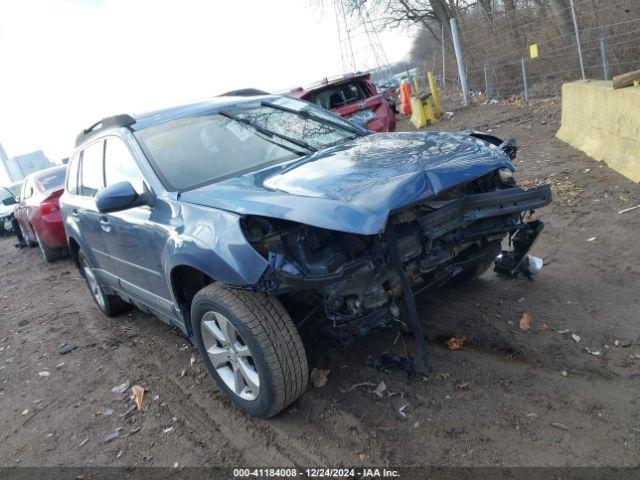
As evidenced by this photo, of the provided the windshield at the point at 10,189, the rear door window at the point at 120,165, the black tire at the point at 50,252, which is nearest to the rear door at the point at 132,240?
the rear door window at the point at 120,165

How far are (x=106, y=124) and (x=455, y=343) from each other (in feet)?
11.0

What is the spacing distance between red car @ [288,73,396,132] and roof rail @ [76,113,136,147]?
521 cm

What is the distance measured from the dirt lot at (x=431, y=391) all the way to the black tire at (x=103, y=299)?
19 cm

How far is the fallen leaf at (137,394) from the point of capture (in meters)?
3.85

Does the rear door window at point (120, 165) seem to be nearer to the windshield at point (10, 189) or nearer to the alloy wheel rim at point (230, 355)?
the alloy wheel rim at point (230, 355)

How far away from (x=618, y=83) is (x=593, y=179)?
3.95ft

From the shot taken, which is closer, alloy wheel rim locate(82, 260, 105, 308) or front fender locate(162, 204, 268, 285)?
front fender locate(162, 204, 268, 285)

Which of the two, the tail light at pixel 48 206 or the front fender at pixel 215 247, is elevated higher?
the tail light at pixel 48 206

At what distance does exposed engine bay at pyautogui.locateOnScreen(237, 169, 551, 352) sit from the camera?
282 cm

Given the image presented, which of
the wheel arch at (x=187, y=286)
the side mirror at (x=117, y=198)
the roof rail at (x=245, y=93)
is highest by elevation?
the roof rail at (x=245, y=93)

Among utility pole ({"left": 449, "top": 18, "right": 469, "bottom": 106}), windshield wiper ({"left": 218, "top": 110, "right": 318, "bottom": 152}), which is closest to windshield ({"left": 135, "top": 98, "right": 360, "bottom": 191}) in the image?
windshield wiper ({"left": 218, "top": 110, "right": 318, "bottom": 152})

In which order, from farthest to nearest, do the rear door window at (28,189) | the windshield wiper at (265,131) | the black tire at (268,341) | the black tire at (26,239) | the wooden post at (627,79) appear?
the black tire at (26,239) < the rear door window at (28,189) < the wooden post at (627,79) < the windshield wiper at (265,131) < the black tire at (268,341)

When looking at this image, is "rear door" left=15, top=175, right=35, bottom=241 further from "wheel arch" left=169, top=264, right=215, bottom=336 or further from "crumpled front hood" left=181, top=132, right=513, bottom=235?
"crumpled front hood" left=181, top=132, right=513, bottom=235

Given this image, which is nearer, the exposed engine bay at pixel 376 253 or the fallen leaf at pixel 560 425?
the fallen leaf at pixel 560 425
